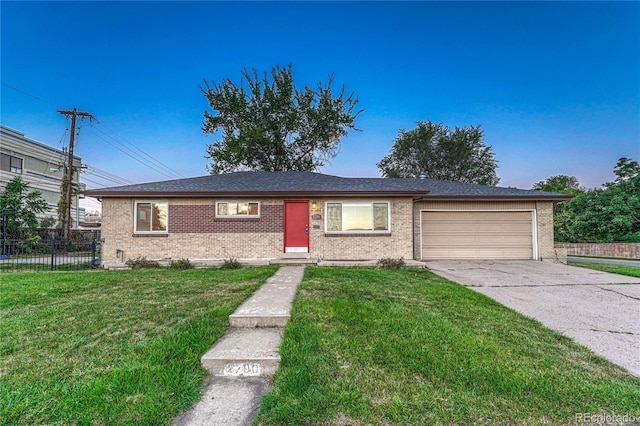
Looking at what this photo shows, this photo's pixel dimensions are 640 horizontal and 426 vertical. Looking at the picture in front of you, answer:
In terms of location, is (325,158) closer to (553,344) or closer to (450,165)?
(450,165)

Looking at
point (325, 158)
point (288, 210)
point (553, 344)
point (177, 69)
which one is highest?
point (177, 69)

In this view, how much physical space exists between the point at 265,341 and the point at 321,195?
7238 mm

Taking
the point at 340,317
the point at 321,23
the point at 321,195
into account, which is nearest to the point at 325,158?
the point at 321,23

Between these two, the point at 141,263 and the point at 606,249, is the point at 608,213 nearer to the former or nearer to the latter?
the point at 606,249

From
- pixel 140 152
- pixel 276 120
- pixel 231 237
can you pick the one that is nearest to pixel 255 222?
pixel 231 237

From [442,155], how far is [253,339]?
31003 millimetres

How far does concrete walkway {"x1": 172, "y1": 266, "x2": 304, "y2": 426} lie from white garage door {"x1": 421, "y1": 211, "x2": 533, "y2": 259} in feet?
29.4

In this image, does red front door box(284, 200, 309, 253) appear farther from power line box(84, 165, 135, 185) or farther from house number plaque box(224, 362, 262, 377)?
power line box(84, 165, 135, 185)

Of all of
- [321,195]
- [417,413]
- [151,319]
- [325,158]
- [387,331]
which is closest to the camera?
[417,413]

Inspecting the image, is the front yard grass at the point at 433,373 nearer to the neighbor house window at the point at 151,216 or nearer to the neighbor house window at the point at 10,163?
the neighbor house window at the point at 151,216

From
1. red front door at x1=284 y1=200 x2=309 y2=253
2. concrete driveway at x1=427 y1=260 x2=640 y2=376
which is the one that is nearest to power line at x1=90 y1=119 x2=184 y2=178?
red front door at x1=284 y1=200 x2=309 y2=253

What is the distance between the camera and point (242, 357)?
8.84 feet

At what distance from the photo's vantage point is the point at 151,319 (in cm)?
388

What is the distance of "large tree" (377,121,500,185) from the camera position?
95.6 ft
